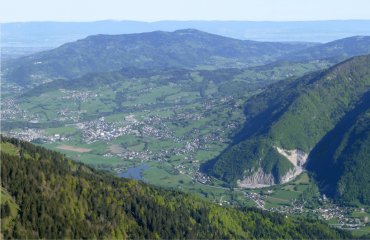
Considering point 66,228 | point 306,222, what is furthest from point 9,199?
point 306,222

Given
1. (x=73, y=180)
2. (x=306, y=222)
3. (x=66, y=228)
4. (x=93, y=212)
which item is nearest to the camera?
(x=66, y=228)

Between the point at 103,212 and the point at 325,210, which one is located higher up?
the point at 103,212

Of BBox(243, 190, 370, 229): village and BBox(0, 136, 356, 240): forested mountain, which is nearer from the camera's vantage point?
BBox(0, 136, 356, 240): forested mountain

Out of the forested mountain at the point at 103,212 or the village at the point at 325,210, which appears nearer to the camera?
the forested mountain at the point at 103,212

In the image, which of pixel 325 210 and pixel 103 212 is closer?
pixel 103 212

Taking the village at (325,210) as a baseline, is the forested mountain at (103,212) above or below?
above

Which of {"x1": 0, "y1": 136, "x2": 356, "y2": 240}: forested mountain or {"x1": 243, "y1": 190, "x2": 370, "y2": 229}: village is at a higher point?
{"x1": 0, "y1": 136, "x2": 356, "y2": 240}: forested mountain

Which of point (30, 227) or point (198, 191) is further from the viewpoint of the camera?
point (198, 191)

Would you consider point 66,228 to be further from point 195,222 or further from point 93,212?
point 195,222
